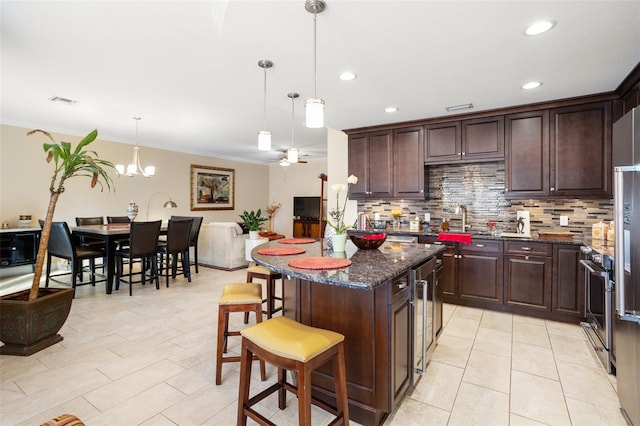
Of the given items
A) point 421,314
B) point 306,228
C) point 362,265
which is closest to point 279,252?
point 362,265

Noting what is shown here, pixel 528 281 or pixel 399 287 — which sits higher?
pixel 399 287

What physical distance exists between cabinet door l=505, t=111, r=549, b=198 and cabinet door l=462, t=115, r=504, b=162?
85 millimetres

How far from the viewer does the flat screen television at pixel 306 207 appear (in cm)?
918

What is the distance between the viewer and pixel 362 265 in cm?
183

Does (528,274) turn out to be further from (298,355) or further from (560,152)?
(298,355)

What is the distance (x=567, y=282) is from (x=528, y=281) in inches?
13.5

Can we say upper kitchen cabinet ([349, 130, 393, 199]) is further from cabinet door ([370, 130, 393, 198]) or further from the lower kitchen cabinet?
the lower kitchen cabinet

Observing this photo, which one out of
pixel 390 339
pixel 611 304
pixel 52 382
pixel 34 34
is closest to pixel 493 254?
pixel 611 304

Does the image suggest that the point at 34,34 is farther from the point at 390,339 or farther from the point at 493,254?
the point at 493,254

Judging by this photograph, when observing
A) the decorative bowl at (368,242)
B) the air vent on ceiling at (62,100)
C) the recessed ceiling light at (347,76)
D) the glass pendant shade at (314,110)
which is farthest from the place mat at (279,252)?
the air vent on ceiling at (62,100)

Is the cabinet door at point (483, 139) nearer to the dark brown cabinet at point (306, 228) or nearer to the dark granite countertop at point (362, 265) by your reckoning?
the dark granite countertop at point (362, 265)

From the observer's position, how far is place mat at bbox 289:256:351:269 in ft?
5.66

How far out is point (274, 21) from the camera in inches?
84.0

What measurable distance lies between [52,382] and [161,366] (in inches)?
26.9
